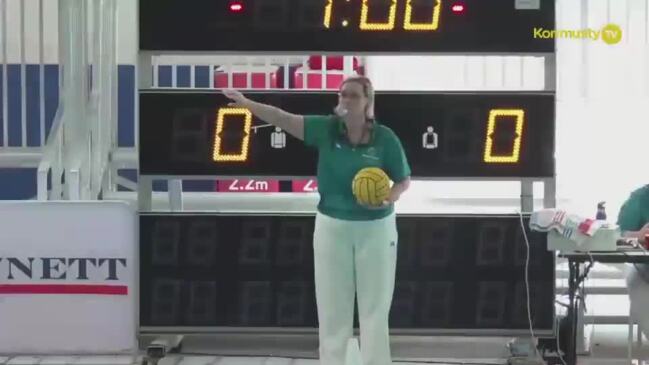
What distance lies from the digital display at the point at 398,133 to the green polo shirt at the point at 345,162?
723mm

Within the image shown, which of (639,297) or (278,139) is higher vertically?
(278,139)

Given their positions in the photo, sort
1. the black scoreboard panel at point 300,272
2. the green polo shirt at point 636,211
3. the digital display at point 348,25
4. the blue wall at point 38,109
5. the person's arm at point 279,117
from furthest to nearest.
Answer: the blue wall at point 38,109, the black scoreboard panel at point 300,272, the digital display at point 348,25, the green polo shirt at point 636,211, the person's arm at point 279,117

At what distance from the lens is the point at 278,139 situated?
6180 millimetres

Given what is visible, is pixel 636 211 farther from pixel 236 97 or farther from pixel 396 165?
pixel 236 97

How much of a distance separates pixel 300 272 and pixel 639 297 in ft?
6.35

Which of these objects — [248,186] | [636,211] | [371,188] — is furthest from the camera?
[248,186]

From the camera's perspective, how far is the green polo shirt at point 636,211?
233 inches

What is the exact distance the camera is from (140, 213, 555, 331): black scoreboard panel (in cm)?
630

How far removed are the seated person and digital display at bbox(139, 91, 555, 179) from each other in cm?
52

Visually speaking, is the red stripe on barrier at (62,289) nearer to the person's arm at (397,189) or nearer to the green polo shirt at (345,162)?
the green polo shirt at (345,162)

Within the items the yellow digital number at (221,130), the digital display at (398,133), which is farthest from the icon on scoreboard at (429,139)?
the yellow digital number at (221,130)

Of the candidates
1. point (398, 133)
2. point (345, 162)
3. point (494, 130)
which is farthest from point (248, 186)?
point (345, 162)

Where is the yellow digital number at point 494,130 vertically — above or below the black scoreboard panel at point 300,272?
above

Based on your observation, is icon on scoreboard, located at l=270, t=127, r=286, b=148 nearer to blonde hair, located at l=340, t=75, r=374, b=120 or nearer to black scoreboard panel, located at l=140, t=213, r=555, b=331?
black scoreboard panel, located at l=140, t=213, r=555, b=331
